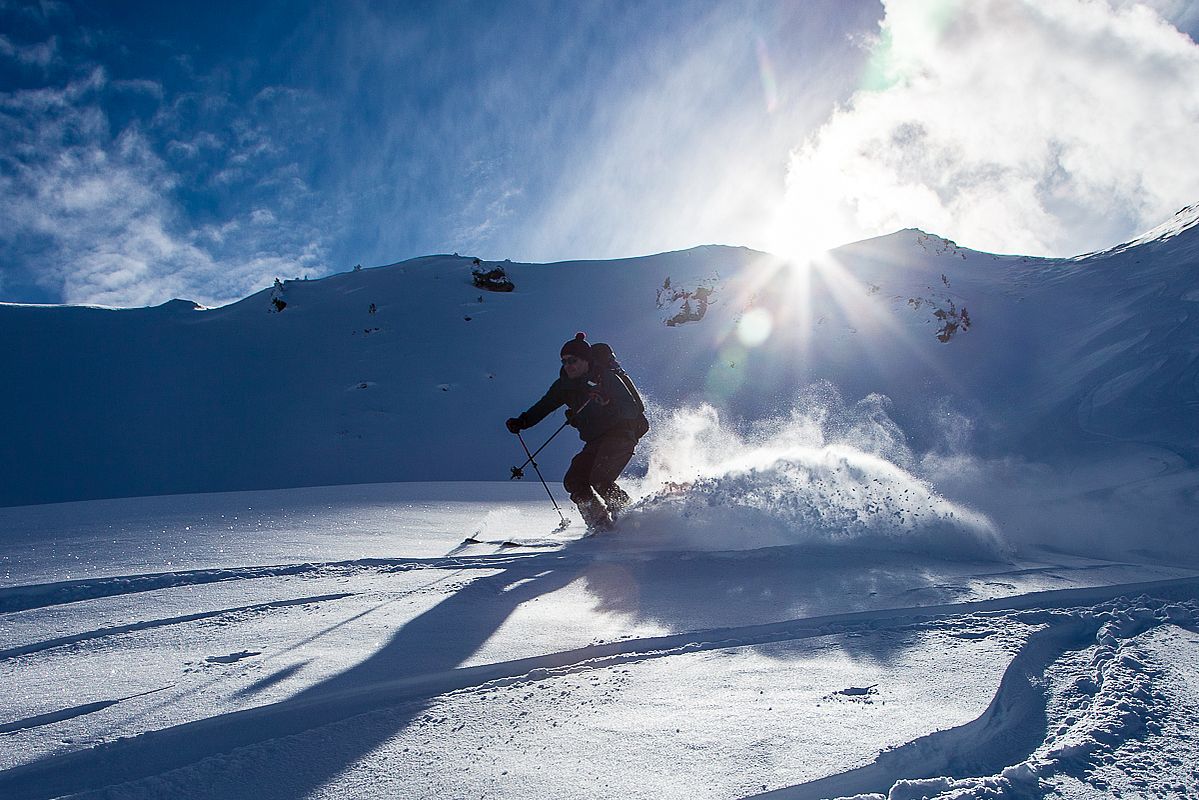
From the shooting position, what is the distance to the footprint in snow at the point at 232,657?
2.46 meters

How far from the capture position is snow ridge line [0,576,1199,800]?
5.51 feet

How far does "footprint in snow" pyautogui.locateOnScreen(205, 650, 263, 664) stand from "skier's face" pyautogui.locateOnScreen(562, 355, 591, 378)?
413 cm

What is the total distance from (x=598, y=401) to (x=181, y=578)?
12.3ft

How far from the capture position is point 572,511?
8273 millimetres

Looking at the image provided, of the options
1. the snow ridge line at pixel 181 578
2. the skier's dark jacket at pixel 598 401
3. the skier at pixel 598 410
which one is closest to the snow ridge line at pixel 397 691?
the snow ridge line at pixel 181 578

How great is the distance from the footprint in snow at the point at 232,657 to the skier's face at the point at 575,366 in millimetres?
4129

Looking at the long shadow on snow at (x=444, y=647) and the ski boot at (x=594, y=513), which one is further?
the ski boot at (x=594, y=513)

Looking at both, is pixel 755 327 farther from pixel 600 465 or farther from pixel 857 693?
pixel 857 693

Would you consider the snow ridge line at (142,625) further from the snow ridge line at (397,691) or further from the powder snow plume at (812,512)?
the powder snow plume at (812,512)

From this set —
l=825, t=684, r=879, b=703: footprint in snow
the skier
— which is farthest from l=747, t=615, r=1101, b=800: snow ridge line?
the skier

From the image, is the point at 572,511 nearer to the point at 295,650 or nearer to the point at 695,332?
the point at 295,650

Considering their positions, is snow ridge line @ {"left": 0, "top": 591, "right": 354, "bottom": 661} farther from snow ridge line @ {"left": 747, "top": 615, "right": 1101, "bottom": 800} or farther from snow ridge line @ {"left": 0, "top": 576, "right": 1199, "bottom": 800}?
snow ridge line @ {"left": 747, "top": 615, "right": 1101, "bottom": 800}

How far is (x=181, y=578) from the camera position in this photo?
3.74 m

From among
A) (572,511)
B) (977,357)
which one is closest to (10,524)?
(572,511)
